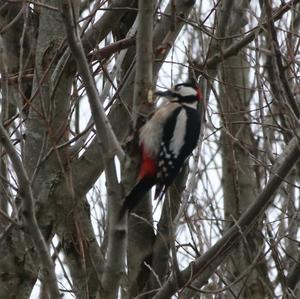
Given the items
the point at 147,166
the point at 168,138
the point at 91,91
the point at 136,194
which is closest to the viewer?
the point at 91,91

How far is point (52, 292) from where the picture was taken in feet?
9.51

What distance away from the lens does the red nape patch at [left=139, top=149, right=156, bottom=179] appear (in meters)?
3.56

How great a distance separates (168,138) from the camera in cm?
406

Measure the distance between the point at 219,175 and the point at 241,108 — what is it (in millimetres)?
1039

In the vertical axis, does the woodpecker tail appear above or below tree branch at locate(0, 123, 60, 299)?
above

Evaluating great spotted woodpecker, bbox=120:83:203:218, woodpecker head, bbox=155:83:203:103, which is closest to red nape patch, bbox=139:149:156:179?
great spotted woodpecker, bbox=120:83:203:218

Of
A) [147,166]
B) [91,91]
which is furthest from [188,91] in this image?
[91,91]

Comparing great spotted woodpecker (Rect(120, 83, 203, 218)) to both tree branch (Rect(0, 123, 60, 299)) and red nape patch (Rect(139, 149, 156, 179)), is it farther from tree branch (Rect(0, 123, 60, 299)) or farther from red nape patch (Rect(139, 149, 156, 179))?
tree branch (Rect(0, 123, 60, 299))

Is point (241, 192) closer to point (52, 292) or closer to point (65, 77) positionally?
point (65, 77)

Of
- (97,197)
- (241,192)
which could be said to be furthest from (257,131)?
(97,197)

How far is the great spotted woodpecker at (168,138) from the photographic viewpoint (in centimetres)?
356

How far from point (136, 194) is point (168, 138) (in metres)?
0.87

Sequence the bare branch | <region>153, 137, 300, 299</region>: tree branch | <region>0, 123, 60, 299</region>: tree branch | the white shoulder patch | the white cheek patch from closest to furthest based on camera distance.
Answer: the bare branch → <region>0, 123, 60, 299</region>: tree branch → <region>153, 137, 300, 299</region>: tree branch → the white shoulder patch → the white cheek patch

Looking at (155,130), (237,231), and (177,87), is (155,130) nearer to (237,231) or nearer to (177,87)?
(177,87)
